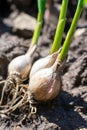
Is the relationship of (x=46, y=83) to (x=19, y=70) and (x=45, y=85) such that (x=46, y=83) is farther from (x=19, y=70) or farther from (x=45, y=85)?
(x=19, y=70)

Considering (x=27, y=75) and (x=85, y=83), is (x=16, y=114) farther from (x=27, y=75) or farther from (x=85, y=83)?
(x=85, y=83)

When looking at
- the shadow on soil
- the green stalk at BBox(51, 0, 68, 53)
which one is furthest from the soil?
the green stalk at BBox(51, 0, 68, 53)

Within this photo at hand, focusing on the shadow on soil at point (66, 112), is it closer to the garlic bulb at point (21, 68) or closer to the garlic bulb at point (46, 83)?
the garlic bulb at point (46, 83)

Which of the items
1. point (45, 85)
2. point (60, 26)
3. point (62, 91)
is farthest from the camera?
point (62, 91)

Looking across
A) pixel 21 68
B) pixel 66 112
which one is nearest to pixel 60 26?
pixel 21 68

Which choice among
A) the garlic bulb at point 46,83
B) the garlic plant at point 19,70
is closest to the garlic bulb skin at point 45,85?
the garlic bulb at point 46,83

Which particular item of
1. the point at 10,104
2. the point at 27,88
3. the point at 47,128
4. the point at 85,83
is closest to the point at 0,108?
the point at 10,104

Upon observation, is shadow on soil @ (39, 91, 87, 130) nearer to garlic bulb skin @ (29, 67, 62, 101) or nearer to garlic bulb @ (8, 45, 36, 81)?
garlic bulb skin @ (29, 67, 62, 101)
